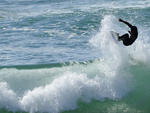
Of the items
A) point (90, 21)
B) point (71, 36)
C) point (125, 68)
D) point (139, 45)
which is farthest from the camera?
point (90, 21)

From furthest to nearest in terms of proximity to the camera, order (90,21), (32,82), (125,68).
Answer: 1. (90,21)
2. (125,68)
3. (32,82)

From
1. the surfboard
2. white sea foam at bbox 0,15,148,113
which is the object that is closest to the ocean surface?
white sea foam at bbox 0,15,148,113

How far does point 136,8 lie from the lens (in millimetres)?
34531

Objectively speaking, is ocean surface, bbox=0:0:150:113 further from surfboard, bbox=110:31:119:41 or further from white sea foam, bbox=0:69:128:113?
surfboard, bbox=110:31:119:41

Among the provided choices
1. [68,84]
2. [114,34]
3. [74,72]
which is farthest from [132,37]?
[68,84]

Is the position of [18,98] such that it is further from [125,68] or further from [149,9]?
[149,9]

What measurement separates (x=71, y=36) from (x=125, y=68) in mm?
8627

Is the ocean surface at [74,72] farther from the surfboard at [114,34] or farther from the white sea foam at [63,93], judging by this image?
the surfboard at [114,34]

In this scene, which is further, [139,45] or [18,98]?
[139,45]

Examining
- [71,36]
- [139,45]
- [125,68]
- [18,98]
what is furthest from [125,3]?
[18,98]

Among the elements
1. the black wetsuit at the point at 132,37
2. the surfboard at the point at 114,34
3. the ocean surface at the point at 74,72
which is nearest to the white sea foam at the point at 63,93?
the ocean surface at the point at 74,72

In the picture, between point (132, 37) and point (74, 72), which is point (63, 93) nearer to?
point (74, 72)

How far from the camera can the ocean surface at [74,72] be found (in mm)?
16391

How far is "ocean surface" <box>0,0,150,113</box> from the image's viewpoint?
53.8 ft
